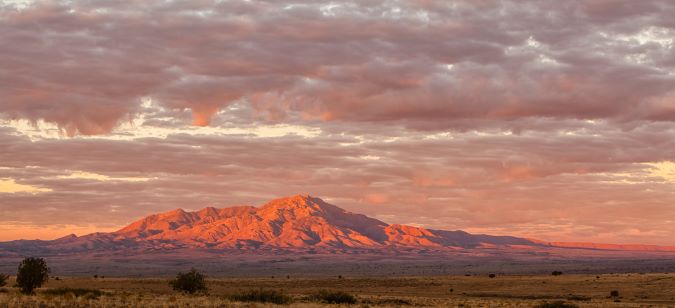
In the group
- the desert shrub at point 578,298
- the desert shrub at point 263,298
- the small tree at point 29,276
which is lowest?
the desert shrub at point 578,298

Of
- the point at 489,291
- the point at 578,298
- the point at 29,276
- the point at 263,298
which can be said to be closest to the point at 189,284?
the point at 29,276

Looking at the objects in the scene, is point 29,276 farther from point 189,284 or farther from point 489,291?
point 489,291

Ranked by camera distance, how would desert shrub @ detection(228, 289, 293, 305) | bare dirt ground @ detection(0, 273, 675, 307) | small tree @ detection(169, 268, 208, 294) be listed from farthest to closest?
small tree @ detection(169, 268, 208, 294) → bare dirt ground @ detection(0, 273, 675, 307) → desert shrub @ detection(228, 289, 293, 305)

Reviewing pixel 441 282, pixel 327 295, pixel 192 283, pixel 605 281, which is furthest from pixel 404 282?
pixel 327 295

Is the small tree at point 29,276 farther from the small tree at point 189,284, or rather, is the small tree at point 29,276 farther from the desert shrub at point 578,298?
the desert shrub at point 578,298

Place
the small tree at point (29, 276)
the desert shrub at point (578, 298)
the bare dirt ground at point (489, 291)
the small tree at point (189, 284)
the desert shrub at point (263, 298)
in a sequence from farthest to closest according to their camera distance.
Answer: the small tree at point (189, 284), the desert shrub at point (578, 298), the small tree at point (29, 276), the bare dirt ground at point (489, 291), the desert shrub at point (263, 298)

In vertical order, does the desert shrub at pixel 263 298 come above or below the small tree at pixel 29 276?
below

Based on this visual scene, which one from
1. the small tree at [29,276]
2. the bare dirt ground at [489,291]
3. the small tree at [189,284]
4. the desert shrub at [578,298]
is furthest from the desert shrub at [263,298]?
the desert shrub at [578,298]

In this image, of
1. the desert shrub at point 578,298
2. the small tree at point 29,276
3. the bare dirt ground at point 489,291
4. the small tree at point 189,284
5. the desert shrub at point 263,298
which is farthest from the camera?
the small tree at point 189,284

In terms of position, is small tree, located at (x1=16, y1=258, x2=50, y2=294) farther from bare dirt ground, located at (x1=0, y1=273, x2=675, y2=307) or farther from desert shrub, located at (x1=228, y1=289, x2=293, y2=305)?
desert shrub, located at (x1=228, y1=289, x2=293, y2=305)

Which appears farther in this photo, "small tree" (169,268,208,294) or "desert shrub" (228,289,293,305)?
"small tree" (169,268,208,294)

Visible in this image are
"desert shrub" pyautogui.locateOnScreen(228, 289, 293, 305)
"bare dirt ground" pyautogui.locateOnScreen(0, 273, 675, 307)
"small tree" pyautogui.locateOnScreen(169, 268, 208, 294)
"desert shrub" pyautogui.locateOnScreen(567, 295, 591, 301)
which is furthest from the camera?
"small tree" pyautogui.locateOnScreen(169, 268, 208, 294)

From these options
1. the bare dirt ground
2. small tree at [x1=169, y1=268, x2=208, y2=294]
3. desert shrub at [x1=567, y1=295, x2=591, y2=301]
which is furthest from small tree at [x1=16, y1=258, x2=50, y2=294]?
desert shrub at [x1=567, y1=295, x2=591, y2=301]

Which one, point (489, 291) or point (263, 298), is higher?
point (263, 298)
